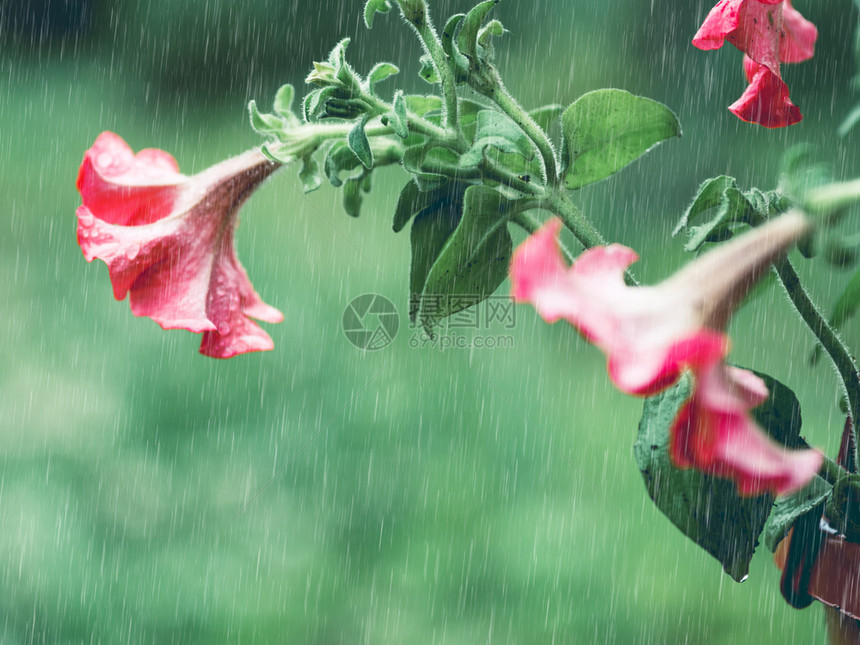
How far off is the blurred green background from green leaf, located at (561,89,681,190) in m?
0.82

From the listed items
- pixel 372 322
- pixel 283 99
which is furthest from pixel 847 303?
pixel 372 322

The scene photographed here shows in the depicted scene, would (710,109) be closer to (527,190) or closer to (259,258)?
(259,258)

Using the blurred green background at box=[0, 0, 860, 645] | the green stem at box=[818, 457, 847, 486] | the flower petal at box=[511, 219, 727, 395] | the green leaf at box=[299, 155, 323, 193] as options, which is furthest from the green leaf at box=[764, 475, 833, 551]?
the blurred green background at box=[0, 0, 860, 645]

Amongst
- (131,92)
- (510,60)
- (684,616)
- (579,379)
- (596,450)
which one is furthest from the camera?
(131,92)

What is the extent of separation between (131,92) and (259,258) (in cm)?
69

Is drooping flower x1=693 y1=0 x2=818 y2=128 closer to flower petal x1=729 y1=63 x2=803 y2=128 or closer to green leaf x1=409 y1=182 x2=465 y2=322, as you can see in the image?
flower petal x1=729 y1=63 x2=803 y2=128

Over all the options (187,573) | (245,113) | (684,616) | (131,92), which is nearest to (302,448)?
(187,573)

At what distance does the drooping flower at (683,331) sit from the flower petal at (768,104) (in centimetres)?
10

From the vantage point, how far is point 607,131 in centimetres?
37

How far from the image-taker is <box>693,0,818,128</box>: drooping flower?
33 centimetres

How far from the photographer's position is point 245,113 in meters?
2.06

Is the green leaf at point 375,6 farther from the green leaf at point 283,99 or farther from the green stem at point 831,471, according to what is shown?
the green stem at point 831,471

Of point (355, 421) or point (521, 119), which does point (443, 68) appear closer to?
point (521, 119)

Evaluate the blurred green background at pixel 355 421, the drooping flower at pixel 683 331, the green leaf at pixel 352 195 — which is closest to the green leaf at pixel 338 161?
the green leaf at pixel 352 195
